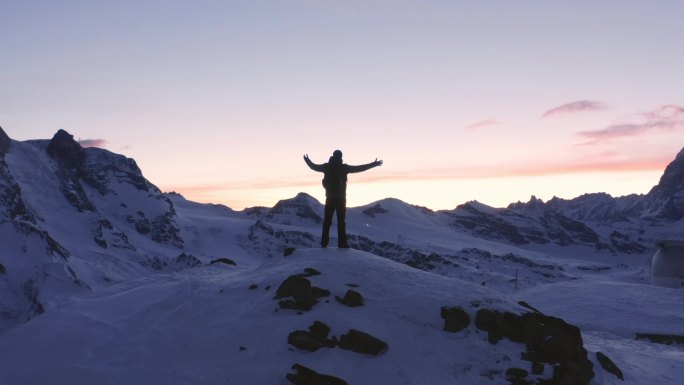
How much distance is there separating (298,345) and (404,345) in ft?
8.02

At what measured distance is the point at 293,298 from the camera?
A: 50.2ft

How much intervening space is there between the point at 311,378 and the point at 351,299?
325cm

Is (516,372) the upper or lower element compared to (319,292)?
lower

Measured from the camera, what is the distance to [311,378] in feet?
40.3

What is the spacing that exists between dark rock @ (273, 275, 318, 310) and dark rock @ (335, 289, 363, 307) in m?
0.68

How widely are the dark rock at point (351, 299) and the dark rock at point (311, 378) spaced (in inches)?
117

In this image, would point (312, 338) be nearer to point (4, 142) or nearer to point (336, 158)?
point (336, 158)

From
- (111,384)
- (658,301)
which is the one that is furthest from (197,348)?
(658,301)

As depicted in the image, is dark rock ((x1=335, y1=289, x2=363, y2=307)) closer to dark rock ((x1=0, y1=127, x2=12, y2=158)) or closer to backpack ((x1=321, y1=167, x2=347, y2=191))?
backpack ((x1=321, y1=167, x2=347, y2=191))

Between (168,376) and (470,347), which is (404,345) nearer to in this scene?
(470,347)

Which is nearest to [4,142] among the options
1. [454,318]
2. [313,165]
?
[313,165]

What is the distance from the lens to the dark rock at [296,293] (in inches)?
591

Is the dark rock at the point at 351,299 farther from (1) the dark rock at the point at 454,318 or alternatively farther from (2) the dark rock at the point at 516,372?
(2) the dark rock at the point at 516,372

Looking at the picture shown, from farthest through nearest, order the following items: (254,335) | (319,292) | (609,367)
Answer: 1. (609,367)
2. (319,292)
3. (254,335)
